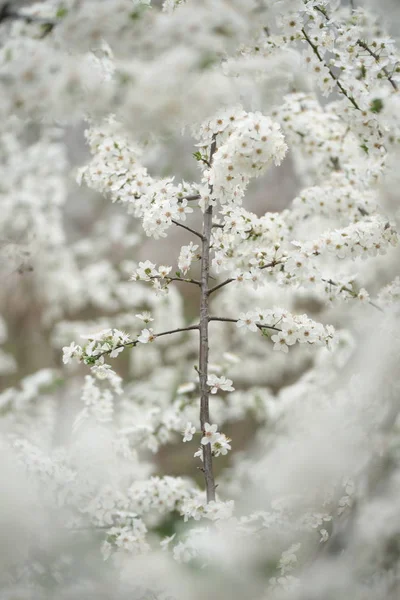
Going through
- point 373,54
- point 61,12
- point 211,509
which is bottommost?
point 211,509

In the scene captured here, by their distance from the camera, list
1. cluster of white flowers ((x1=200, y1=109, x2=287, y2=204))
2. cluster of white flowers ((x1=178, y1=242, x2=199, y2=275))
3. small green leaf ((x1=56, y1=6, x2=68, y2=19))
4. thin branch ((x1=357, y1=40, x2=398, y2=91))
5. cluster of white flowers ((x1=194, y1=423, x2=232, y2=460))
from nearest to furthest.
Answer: small green leaf ((x1=56, y1=6, x2=68, y2=19))
cluster of white flowers ((x1=200, y1=109, x2=287, y2=204))
cluster of white flowers ((x1=194, y1=423, x2=232, y2=460))
cluster of white flowers ((x1=178, y1=242, x2=199, y2=275))
thin branch ((x1=357, y1=40, x2=398, y2=91))

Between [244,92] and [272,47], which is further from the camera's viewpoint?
[272,47]

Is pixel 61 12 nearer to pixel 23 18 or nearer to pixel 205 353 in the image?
pixel 23 18

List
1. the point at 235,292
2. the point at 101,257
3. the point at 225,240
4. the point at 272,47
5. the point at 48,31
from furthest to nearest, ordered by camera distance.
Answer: the point at 101,257
the point at 235,292
the point at 272,47
the point at 225,240
the point at 48,31

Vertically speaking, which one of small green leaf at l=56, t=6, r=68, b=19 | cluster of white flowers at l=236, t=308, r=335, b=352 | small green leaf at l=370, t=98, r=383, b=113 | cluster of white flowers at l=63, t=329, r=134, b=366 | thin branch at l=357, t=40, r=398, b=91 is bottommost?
cluster of white flowers at l=236, t=308, r=335, b=352

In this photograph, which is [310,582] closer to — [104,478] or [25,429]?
[104,478]

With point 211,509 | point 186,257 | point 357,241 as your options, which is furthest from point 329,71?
point 211,509

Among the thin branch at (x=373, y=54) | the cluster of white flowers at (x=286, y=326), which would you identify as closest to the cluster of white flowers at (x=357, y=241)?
the cluster of white flowers at (x=286, y=326)

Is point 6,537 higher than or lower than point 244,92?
lower

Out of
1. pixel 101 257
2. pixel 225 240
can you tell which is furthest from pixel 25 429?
pixel 101 257

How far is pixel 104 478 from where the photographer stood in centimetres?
236

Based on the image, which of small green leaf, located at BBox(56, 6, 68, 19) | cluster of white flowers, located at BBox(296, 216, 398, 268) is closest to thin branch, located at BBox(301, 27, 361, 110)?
cluster of white flowers, located at BBox(296, 216, 398, 268)

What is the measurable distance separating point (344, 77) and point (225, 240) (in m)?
0.83

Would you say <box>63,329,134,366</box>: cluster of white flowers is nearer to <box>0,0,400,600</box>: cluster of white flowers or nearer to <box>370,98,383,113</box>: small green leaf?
<box>0,0,400,600</box>: cluster of white flowers
